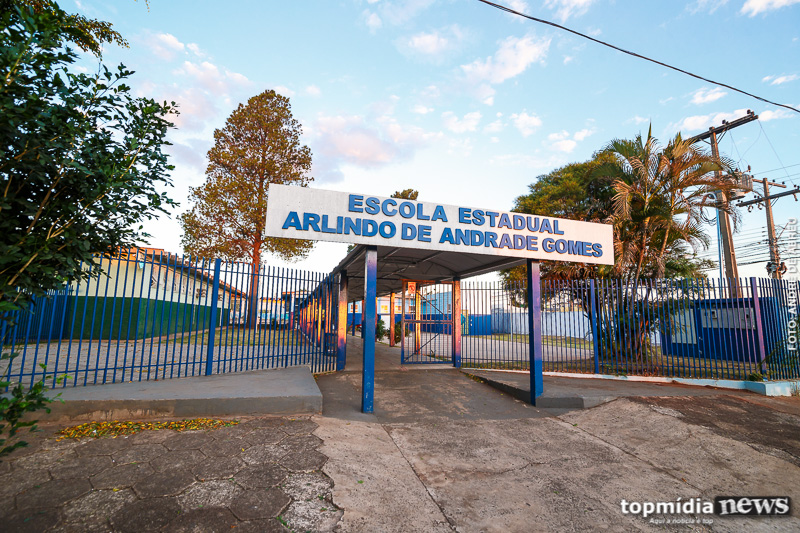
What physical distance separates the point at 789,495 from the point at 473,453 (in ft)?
11.0

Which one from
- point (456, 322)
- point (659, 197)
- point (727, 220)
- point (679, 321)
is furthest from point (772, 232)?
point (456, 322)

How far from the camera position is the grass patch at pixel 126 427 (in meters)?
4.26

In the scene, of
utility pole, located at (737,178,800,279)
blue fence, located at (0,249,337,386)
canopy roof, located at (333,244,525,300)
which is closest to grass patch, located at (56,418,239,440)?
blue fence, located at (0,249,337,386)

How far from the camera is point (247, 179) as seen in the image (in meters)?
22.3

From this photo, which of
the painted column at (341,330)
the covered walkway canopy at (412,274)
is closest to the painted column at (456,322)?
the covered walkway canopy at (412,274)

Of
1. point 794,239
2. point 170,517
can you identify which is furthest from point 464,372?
point 794,239

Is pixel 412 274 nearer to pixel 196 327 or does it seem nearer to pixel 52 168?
pixel 196 327

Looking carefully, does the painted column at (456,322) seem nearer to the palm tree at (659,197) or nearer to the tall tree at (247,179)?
the palm tree at (659,197)

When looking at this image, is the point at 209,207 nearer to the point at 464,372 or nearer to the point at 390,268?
the point at 390,268

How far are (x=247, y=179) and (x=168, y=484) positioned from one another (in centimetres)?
2121

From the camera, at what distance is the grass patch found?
4.26 m

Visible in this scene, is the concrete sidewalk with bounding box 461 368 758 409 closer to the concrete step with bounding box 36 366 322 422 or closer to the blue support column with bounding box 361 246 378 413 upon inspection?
the blue support column with bounding box 361 246 378 413

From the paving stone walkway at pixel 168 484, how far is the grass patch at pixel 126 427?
13 cm

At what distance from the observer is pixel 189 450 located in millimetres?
4113
